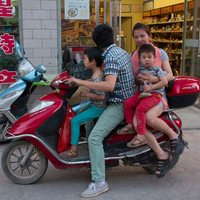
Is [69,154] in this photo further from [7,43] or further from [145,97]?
[7,43]

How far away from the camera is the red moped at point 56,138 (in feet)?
9.81

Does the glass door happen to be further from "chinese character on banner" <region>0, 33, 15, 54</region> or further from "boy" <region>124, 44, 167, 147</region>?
"chinese character on banner" <region>0, 33, 15, 54</region>

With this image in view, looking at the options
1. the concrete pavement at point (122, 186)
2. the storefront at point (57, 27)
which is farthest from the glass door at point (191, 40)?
the concrete pavement at point (122, 186)

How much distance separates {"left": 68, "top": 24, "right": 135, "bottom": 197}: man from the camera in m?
2.81

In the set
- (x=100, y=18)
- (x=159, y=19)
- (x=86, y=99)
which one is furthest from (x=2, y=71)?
(x=159, y=19)

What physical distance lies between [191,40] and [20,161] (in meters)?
5.30

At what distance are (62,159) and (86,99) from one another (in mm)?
751

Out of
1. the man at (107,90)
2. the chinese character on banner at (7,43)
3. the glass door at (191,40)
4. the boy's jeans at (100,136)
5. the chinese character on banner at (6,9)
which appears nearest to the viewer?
the man at (107,90)

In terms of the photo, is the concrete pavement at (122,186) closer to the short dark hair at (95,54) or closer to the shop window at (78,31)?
the short dark hair at (95,54)

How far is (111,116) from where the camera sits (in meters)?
2.95

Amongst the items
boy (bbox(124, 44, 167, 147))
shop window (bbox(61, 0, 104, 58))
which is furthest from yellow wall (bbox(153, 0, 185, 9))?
boy (bbox(124, 44, 167, 147))

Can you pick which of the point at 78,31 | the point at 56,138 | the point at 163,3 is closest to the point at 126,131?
the point at 56,138

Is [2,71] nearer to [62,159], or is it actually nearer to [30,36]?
[30,36]

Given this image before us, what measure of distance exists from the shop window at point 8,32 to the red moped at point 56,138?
382cm
